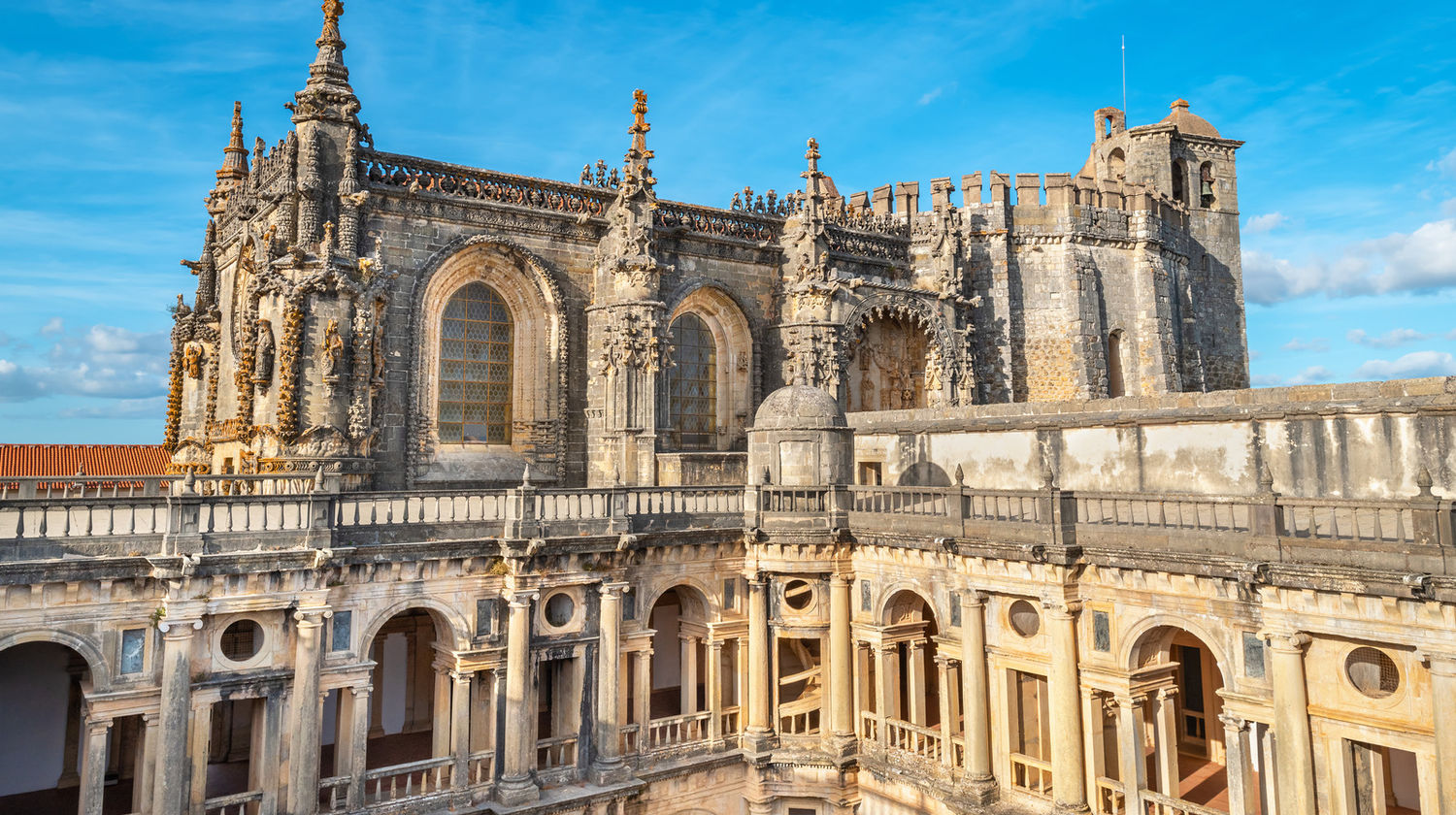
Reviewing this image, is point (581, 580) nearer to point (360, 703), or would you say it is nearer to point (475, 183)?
point (360, 703)

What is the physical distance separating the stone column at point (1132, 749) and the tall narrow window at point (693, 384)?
13.8m

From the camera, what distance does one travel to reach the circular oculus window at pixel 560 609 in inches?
778

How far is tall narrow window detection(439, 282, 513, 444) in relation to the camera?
23.4m

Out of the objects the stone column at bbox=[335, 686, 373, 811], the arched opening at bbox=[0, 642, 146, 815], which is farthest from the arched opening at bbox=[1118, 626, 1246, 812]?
the arched opening at bbox=[0, 642, 146, 815]

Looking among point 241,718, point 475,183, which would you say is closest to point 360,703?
point 241,718

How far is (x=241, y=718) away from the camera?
864 inches

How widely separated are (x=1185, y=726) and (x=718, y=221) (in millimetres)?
18189

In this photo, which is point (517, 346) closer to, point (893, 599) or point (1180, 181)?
point (893, 599)

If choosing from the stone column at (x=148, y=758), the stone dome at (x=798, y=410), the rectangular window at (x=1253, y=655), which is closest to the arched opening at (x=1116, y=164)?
the stone dome at (x=798, y=410)

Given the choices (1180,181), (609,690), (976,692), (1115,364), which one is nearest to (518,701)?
(609,690)

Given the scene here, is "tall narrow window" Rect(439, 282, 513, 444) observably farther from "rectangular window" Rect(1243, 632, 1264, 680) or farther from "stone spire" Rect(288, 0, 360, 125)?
"rectangular window" Rect(1243, 632, 1264, 680)

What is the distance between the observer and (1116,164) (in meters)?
38.9

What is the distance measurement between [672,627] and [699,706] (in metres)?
2.66

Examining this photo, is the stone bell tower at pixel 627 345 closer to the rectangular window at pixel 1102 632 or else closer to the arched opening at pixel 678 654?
the arched opening at pixel 678 654
